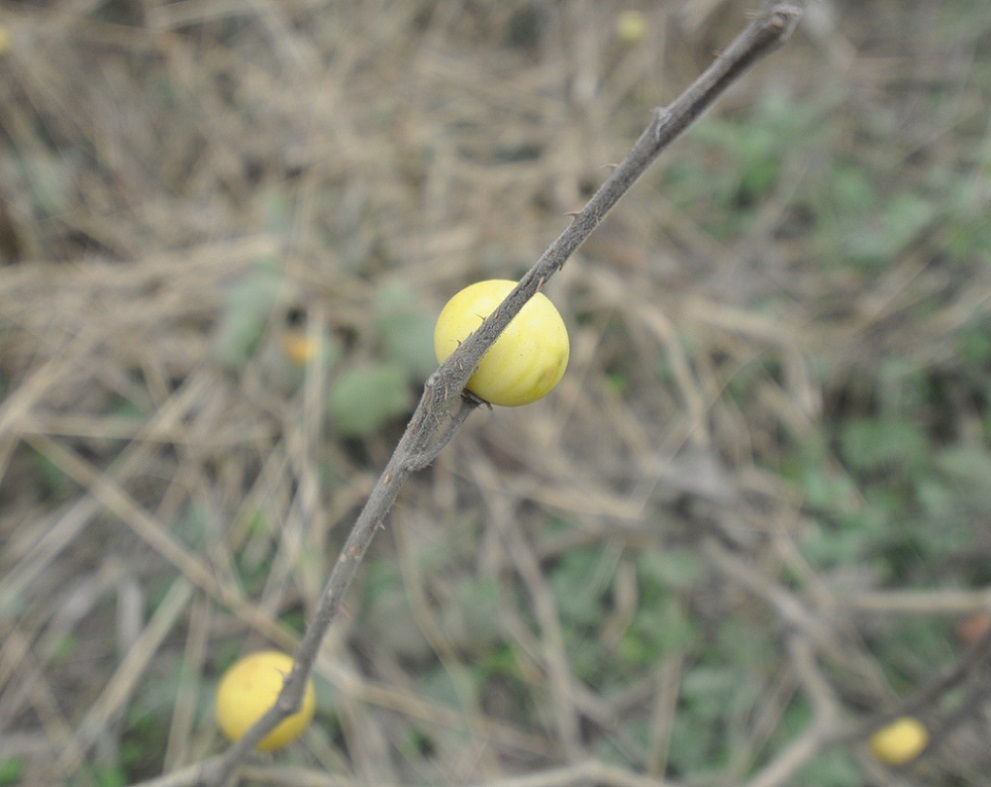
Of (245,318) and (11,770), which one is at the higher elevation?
(245,318)

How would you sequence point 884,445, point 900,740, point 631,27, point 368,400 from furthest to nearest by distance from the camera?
point 631,27 → point 884,445 → point 368,400 → point 900,740

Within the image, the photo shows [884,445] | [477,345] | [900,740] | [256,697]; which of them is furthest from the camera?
[884,445]

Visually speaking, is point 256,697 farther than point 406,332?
No

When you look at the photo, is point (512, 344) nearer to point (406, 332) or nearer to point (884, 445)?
point (406, 332)

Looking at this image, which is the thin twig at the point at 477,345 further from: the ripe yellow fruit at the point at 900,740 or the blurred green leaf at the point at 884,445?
the blurred green leaf at the point at 884,445

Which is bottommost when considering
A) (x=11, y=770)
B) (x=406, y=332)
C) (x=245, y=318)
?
(x=11, y=770)

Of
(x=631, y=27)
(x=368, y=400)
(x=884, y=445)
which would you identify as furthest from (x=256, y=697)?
(x=631, y=27)

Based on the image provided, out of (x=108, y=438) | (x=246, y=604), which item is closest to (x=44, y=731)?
(x=246, y=604)
